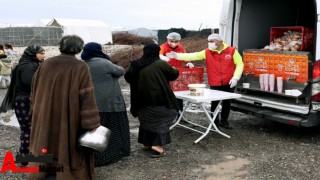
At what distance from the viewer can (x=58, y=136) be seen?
3.73 meters

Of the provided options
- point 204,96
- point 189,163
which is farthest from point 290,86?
point 189,163

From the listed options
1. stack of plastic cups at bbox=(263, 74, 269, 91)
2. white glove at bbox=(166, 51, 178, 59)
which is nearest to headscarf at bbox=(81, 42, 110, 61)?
white glove at bbox=(166, 51, 178, 59)

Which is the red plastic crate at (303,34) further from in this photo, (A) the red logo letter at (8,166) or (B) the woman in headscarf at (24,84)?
(A) the red logo letter at (8,166)

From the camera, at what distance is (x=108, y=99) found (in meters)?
4.79

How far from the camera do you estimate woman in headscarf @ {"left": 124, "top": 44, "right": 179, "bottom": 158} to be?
508cm

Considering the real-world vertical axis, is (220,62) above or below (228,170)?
above

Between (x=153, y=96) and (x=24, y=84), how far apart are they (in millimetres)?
1574

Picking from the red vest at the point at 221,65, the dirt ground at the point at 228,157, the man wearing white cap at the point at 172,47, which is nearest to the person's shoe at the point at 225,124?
the dirt ground at the point at 228,157

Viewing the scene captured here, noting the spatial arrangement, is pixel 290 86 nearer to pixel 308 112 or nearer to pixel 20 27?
pixel 308 112

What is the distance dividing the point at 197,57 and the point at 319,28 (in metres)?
1.96

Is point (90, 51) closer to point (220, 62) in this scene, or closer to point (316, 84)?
point (220, 62)

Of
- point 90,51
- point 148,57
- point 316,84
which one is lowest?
point 316,84

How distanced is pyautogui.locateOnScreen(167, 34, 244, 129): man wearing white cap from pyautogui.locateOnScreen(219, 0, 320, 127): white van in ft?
1.68

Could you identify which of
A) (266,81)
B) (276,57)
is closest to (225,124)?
(266,81)
